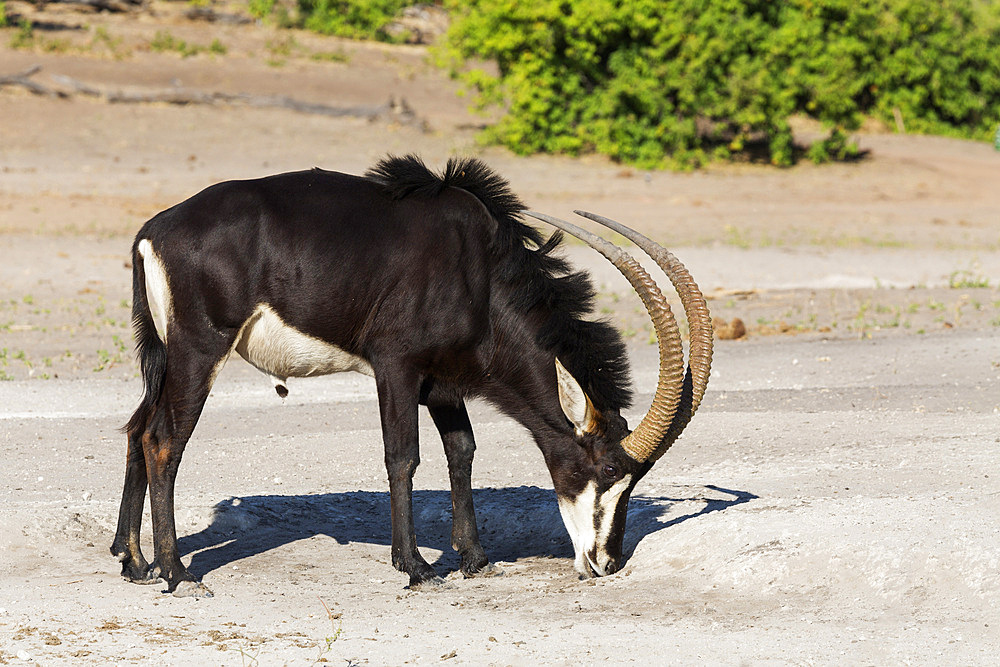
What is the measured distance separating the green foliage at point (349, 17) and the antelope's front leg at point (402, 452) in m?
30.2

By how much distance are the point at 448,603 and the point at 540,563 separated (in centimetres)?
95

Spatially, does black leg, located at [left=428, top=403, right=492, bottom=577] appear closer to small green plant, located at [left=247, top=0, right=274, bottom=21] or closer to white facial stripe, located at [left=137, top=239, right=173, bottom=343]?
white facial stripe, located at [left=137, top=239, right=173, bottom=343]

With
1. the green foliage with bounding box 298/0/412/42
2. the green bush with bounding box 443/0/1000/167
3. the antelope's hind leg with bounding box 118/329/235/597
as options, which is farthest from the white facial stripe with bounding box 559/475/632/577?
the green foliage with bounding box 298/0/412/42

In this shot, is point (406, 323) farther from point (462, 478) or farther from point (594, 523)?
point (594, 523)

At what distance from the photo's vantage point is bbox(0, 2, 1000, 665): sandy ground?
502 centimetres

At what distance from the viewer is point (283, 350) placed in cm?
584

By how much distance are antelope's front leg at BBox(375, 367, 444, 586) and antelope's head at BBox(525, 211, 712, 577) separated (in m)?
0.70

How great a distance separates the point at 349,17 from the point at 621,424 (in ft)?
102

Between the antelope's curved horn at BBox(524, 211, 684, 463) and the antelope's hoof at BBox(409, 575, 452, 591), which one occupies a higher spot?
the antelope's curved horn at BBox(524, 211, 684, 463)

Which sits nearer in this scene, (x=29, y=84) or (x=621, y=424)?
(x=621, y=424)

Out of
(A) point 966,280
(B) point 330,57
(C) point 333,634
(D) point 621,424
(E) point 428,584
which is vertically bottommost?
(B) point 330,57

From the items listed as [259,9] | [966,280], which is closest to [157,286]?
[966,280]

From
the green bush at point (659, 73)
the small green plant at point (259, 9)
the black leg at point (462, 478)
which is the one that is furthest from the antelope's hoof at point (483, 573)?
the small green plant at point (259, 9)

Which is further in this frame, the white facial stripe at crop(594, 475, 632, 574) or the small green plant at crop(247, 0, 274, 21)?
the small green plant at crop(247, 0, 274, 21)
